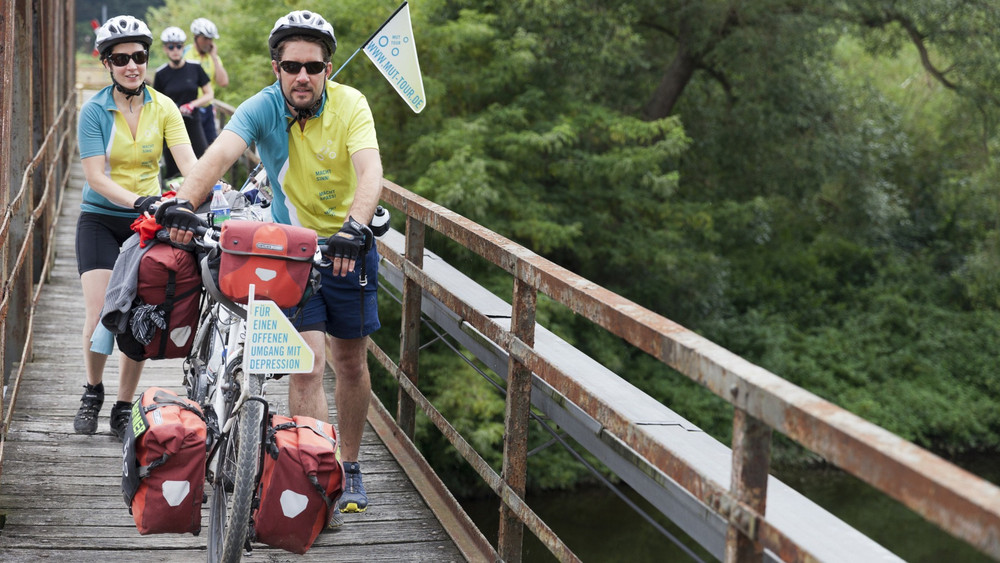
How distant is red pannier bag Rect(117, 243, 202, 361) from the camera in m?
3.52

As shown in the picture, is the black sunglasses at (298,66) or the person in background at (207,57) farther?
the person in background at (207,57)

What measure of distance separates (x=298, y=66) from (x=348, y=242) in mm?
776

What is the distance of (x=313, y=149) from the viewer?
357cm

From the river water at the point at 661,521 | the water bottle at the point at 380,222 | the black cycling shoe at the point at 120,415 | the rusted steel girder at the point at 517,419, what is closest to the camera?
the rusted steel girder at the point at 517,419

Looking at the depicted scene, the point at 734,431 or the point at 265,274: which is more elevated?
the point at 265,274

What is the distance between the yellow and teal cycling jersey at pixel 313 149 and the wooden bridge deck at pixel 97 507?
114cm

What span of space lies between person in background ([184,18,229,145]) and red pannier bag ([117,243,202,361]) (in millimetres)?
5967

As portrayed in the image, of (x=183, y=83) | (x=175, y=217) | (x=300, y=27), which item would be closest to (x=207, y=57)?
(x=183, y=83)

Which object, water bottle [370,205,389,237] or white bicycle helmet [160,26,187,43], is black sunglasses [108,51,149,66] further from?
white bicycle helmet [160,26,187,43]

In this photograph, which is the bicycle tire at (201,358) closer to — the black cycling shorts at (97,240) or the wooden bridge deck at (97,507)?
the wooden bridge deck at (97,507)

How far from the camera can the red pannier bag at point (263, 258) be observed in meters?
2.87

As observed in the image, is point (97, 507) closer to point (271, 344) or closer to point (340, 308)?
point (340, 308)

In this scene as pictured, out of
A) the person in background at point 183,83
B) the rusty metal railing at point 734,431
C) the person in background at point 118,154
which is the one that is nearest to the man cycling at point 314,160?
the rusty metal railing at point 734,431

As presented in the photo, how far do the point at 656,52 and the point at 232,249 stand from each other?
18503 millimetres
